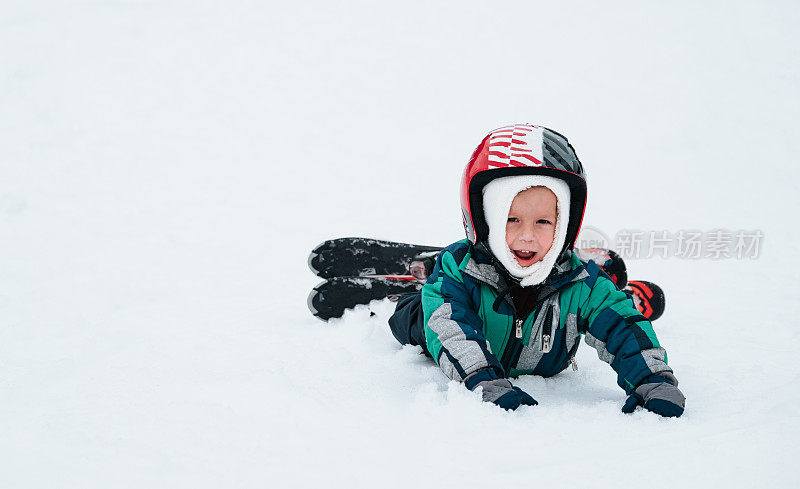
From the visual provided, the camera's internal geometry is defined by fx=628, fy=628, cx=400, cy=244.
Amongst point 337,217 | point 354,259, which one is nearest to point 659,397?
point 354,259

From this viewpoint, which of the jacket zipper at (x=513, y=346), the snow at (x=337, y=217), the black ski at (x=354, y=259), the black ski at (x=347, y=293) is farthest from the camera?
the black ski at (x=354, y=259)

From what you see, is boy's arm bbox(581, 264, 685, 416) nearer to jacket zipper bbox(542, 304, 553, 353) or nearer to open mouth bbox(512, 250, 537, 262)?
jacket zipper bbox(542, 304, 553, 353)

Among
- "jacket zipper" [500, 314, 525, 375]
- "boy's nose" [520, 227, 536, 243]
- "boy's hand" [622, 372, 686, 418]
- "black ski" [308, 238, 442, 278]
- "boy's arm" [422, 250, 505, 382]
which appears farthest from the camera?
"black ski" [308, 238, 442, 278]

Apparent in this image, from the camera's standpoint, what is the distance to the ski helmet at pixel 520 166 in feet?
7.01

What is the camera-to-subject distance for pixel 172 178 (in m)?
6.76

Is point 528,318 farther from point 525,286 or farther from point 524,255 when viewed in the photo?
point 524,255

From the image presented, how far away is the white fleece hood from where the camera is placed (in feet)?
7.05

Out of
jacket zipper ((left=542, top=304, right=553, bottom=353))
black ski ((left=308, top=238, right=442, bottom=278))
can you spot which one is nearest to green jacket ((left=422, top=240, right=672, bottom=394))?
jacket zipper ((left=542, top=304, right=553, bottom=353))

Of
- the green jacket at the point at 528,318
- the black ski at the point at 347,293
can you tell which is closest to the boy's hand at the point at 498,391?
the green jacket at the point at 528,318

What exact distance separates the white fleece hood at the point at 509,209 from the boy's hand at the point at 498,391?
0.39m

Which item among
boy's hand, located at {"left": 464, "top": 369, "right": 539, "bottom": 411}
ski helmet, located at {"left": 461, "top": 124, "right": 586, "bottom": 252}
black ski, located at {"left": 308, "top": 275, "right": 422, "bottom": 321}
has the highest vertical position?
ski helmet, located at {"left": 461, "top": 124, "right": 586, "bottom": 252}

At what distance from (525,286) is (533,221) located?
242mm

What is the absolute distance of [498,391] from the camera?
1.91 meters

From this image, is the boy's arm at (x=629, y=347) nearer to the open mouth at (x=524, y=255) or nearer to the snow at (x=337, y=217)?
the snow at (x=337, y=217)
